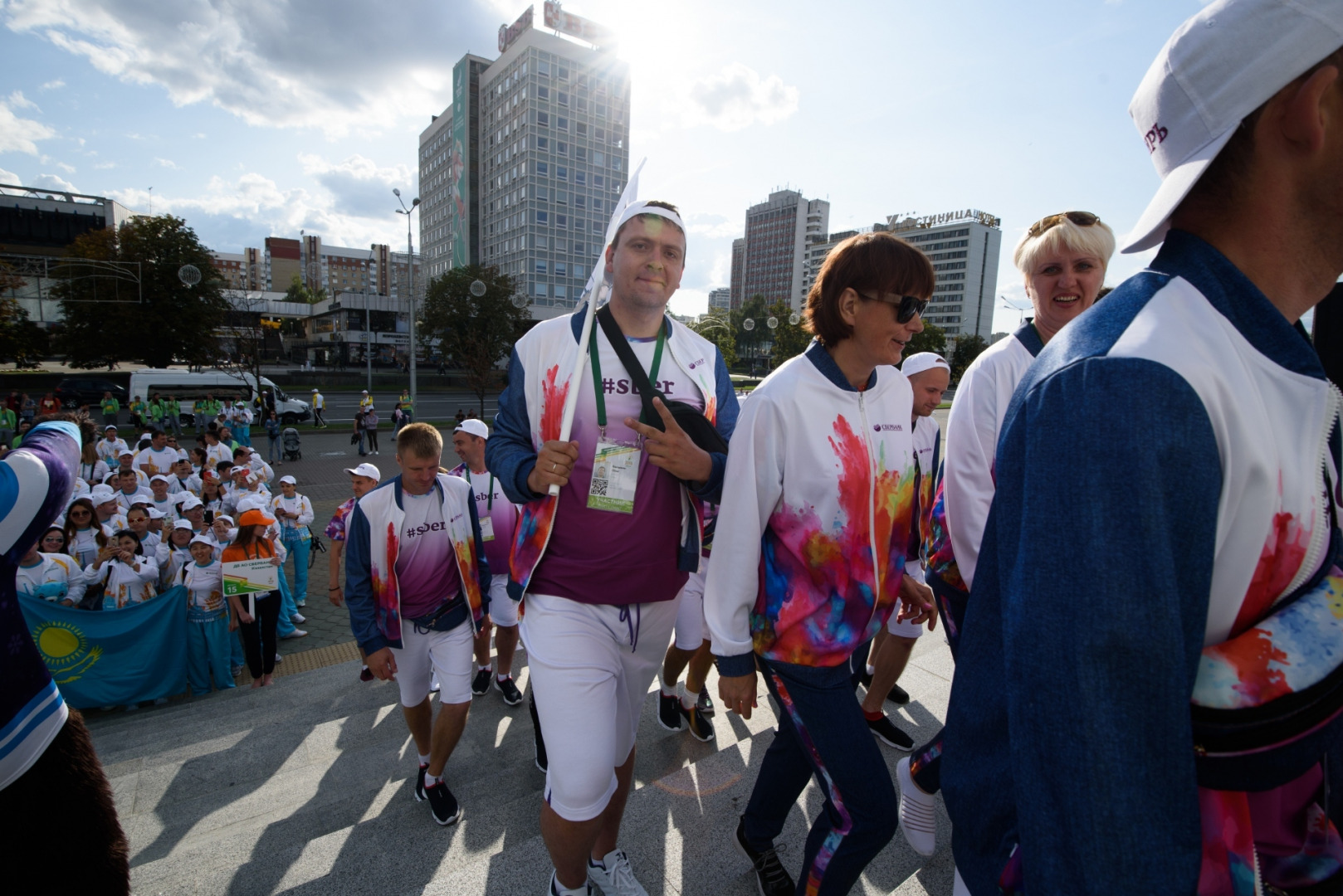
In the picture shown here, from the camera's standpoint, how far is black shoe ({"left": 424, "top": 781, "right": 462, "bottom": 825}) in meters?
3.49

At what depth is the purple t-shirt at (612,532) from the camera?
7.75ft

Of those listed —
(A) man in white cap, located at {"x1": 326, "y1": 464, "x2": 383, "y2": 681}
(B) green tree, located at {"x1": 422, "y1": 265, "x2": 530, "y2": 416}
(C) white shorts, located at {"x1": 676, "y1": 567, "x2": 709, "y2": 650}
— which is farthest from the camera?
(B) green tree, located at {"x1": 422, "y1": 265, "x2": 530, "y2": 416}

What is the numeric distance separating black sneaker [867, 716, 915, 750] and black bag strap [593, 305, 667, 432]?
8.22 feet

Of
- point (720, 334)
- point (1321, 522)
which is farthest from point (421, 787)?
point (720, 334)

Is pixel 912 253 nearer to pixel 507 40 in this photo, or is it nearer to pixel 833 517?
pixel 833 517

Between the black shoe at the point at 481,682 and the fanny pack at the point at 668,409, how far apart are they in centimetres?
380

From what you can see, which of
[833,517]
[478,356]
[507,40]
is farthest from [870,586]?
[507,40]

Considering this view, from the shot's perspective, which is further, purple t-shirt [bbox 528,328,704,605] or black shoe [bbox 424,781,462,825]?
black shoe [bbox 424,781,462,825]

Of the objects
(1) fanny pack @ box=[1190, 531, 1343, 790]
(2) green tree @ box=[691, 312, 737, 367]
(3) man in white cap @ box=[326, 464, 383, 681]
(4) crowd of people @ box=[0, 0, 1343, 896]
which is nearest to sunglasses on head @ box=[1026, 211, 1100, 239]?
(4) crowd of people @ box=[0, 0, 1343, 896]

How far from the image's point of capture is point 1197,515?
Answer: 748 mm

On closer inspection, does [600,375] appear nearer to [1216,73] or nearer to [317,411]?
[1216,73]

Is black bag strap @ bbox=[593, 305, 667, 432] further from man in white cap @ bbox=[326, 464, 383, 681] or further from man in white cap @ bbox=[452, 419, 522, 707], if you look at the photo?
man in white cap @ bbox=[326, 464, 383, 681]

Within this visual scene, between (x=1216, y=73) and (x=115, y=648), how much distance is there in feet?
26.9

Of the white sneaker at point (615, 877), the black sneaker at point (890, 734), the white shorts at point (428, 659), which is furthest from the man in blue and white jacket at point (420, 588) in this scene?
the black sneaker at point (890, 734)
